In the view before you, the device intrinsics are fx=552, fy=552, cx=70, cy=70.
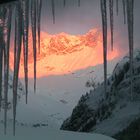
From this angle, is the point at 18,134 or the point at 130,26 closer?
the point at 130,26

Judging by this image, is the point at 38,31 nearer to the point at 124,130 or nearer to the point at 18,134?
the point at 18,134

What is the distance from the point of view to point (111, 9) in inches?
160

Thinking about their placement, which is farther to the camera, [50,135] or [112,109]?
[112,109]

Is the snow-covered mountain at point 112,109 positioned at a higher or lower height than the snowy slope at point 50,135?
lower

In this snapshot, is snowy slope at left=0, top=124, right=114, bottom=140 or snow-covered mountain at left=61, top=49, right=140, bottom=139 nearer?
snowy slope at left=0, top=124, right=114, bottom=140

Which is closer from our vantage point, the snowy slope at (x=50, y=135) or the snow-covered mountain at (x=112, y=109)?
the snowy slope at (x=50, y=135)

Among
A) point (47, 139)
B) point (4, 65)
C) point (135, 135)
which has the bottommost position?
point (135, 135)

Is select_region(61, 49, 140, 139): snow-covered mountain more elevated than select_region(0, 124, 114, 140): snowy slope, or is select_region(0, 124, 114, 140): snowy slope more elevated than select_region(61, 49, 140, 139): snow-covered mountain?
select_region(0, 124, 114, 140): snowy slope

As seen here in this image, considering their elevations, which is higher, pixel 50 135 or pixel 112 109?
pixel 50 135

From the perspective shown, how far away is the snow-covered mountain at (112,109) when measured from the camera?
295 ft

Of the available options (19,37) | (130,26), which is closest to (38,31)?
(19,37)

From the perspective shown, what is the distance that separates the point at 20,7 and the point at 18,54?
33 cm

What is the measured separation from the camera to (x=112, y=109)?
4055 inches

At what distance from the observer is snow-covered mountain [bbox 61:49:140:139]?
295 ft
